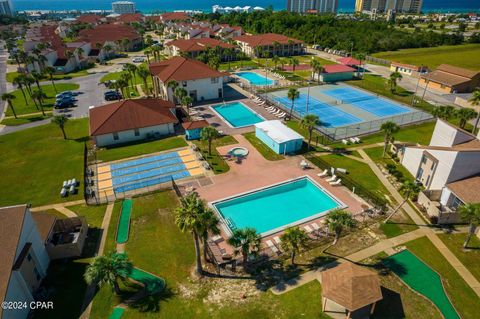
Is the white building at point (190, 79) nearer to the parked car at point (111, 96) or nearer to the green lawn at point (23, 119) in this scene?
the parked car at point (111, 96)

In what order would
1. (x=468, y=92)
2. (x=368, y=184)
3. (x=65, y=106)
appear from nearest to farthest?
(x=368, y=184) < (x=65, y=106) < (x=468, y=92)

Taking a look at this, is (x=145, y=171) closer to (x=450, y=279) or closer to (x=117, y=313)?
(x=117, y=313)

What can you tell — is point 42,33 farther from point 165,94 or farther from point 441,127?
point 441,127

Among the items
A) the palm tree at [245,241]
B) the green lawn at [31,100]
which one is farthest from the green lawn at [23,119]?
the palm tree at [245,241]

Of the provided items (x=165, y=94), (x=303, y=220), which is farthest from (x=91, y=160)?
(x=303, y=220)

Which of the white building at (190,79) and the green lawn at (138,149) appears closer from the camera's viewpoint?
the green lawn at (138,149)

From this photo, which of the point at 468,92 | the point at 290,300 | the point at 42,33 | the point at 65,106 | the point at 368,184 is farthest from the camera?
the point at 42,33

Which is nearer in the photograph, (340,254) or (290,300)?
(290,300)
